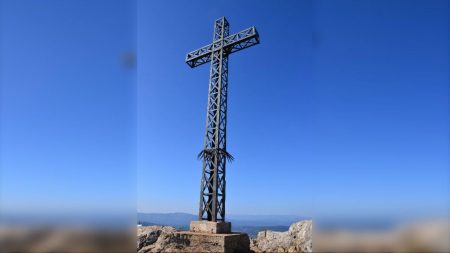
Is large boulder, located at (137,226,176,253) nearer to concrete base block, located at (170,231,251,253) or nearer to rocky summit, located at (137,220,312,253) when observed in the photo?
rocky summit, located at (137,220,312,253)

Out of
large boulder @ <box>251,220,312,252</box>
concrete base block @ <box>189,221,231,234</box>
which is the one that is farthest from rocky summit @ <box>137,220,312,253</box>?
concrete base block @ <box>189,221,231,234</box>

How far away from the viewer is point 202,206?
1445cm

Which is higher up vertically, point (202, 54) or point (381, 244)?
point (202, 54)

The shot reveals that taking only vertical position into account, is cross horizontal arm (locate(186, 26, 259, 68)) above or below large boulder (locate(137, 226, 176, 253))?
above

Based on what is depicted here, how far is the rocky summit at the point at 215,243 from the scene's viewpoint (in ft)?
38.5

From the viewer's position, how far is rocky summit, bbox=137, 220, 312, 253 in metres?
11.7

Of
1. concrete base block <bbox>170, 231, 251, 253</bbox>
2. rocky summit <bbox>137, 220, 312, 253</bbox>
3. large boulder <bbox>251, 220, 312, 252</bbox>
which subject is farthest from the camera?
large boulder <bbox>251, 220, 312, 252</bbox>

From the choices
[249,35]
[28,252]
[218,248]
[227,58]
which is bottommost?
[218,248]

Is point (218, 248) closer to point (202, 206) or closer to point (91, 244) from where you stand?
point (202, 206)

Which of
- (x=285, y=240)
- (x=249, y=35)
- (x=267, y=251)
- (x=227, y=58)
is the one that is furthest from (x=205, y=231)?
(x=249, y=35)

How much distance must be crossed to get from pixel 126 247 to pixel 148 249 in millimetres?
8977

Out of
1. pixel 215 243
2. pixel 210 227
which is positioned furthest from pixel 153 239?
pixel 215 243

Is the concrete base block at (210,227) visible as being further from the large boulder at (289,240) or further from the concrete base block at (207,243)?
the large boulder at (289,240)

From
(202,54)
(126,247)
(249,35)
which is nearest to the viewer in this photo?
(126,247)
